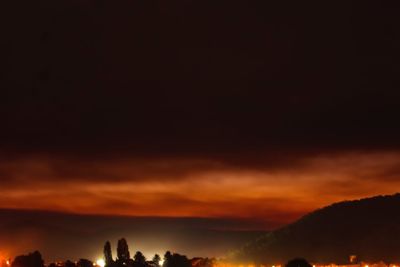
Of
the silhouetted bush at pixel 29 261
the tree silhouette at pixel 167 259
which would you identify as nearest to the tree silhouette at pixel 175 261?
the tree silhouette at pixel 167 259

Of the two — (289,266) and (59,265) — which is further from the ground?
(59,265)

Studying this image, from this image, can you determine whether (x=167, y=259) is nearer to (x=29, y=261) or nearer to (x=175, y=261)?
(x=175, y=261)

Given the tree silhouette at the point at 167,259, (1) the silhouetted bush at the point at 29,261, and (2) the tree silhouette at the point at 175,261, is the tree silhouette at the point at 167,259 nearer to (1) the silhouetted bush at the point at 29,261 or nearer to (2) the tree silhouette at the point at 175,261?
(2) the tree silhouette at the point at 175,261

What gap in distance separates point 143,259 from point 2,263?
114 ft

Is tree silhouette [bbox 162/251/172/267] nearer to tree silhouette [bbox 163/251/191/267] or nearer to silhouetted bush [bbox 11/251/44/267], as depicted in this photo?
tree silhouette [bbox 163/251/191/267]

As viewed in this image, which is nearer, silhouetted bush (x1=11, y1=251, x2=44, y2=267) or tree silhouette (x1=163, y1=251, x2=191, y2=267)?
silhouetted bush (x1=11, y1=251, x2=44, y2=267)

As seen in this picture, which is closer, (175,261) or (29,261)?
(29,261)

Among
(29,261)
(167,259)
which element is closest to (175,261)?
(167,259)

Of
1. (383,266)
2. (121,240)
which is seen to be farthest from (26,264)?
(383,266)

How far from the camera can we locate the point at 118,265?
15550 centimetres

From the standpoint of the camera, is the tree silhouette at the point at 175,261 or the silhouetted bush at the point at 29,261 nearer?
the silhouetted bush at the point at 29,261

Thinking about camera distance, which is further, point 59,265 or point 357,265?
point 357,265

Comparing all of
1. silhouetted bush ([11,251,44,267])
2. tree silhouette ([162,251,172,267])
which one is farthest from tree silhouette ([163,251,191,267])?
silhouetted bush ([11,251,44,267])

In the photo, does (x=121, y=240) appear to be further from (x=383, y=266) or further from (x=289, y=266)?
(x=289, y=266)
